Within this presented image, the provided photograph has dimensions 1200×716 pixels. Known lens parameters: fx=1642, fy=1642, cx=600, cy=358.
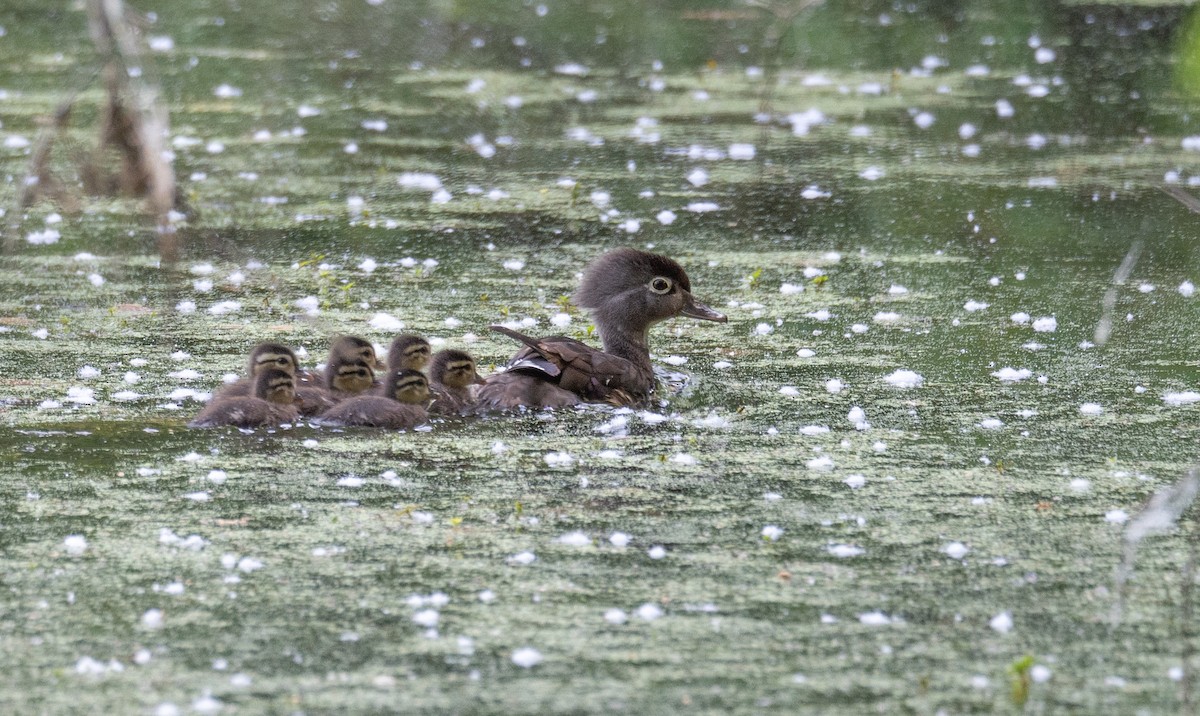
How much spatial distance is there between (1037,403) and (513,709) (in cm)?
311

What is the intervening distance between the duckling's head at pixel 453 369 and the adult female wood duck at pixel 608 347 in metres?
0.09

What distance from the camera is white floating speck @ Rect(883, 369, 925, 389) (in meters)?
6.52

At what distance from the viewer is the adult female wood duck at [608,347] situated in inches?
247

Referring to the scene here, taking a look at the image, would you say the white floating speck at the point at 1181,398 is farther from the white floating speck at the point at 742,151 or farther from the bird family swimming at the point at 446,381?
the white floating speck at the point at 742,151

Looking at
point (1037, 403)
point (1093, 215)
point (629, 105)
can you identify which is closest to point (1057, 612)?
point (1037, 403)

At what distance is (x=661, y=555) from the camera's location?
4.83 meters

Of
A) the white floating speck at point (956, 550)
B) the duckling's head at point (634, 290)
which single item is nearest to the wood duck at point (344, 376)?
the duckling's head at point (634, 290)

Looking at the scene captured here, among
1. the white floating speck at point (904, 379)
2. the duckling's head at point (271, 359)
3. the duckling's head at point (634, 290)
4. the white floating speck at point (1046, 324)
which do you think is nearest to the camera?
the duckling's head at point (271, 359)

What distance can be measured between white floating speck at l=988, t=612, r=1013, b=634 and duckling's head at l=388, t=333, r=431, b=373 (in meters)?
2.69

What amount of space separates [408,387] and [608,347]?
110cm

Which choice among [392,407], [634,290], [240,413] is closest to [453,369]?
[392,407]

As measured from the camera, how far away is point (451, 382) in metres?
6.28

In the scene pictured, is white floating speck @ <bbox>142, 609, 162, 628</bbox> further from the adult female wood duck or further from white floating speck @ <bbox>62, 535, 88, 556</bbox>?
the adult female wood duck

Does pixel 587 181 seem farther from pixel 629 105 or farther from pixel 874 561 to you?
pixel 874 561
